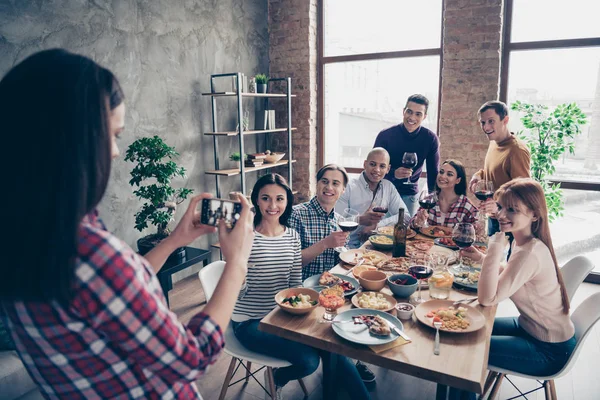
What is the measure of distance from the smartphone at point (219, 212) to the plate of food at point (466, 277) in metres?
1.25

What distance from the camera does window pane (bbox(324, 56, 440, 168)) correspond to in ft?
14.9

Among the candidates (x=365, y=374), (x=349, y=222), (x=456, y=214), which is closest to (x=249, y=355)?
(x=349, y=222)

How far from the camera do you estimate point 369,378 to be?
Answer: 243cm

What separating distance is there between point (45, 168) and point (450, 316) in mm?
1414

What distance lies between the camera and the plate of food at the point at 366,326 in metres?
1.44

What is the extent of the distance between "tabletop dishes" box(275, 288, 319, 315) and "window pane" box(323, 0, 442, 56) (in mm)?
3597

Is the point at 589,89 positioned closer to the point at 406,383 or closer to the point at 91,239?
the point at 406,383

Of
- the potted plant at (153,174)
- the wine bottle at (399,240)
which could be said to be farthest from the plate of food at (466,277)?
the potted plant at (153,174)

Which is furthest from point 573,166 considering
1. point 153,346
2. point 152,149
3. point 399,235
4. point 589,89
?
point 153,346

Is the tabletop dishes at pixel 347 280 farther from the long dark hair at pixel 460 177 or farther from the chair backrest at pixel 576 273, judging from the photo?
the long dark hair at pixel 460 177

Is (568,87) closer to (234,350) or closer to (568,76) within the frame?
(568,76)

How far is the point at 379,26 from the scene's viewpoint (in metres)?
4.70

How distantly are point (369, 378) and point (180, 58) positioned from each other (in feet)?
10.0

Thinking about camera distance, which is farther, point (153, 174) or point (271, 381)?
point (153, 174)
